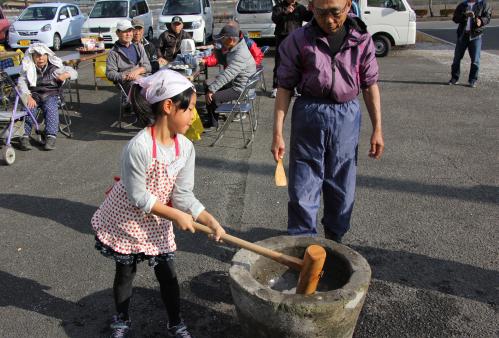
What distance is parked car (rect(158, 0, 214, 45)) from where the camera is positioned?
14977 mm

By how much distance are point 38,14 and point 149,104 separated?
16.5m

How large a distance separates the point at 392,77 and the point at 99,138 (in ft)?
21.3

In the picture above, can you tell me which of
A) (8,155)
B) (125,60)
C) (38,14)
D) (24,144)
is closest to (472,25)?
(125,60)

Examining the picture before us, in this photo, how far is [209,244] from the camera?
3.90 metres

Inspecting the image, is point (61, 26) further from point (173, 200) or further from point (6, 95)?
point (173, 200)

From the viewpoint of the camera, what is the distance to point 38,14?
1672 cm

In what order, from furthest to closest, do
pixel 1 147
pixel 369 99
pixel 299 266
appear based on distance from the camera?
pixel 1 147, pixel 369 99, pixel 299 266

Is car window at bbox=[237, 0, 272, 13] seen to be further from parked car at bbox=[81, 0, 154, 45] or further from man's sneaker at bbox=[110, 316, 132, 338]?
man's sneaker at bbox=[110, 316, 132, 338]

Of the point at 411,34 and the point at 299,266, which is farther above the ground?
the point at 411,34

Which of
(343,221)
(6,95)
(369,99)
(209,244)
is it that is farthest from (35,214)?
(6,95)

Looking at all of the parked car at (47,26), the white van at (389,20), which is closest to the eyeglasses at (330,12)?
the white van at (389,20)

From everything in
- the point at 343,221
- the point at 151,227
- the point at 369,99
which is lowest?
the point at 343,221

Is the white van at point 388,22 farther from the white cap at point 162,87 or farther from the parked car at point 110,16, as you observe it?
the white cap at point 162,87

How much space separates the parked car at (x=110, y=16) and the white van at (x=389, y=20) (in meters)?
7.27
